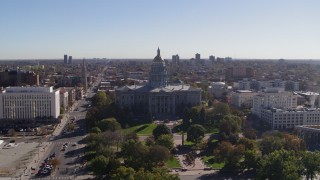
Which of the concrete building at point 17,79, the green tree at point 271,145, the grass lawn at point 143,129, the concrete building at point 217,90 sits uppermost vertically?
the concrete building at point 17,79

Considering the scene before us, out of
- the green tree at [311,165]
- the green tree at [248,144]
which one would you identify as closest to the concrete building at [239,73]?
the green tree at [248,144]

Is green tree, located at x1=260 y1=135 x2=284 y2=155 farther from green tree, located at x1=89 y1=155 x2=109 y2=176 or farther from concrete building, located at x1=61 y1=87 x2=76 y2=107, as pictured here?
concrete building, located at x1=61 y1=87 x2=76 y2=107

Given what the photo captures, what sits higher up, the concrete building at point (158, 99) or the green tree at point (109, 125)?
the concrete building at point (158, 99)

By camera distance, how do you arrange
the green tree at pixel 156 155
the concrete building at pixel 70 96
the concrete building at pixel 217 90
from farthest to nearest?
1. the concrete building at pixel 217 90
2. the concrete building at pixel 70 96
3. the green tree at pixel 156 155

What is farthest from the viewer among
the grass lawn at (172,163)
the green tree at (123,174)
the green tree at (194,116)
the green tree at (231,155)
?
the green tree at (194,116)

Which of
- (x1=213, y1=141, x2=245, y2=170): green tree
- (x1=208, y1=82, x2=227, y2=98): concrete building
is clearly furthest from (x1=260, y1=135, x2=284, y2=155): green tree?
(x1=208, y1=82, x2=227, y2=98): concrete building

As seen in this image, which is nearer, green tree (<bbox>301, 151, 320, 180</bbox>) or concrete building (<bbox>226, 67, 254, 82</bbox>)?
green tree (<bbox>301, 151, 320, 180</bbox>)

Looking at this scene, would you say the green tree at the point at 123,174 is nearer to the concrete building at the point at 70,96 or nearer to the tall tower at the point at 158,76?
the tall tower at the point at 158,76
